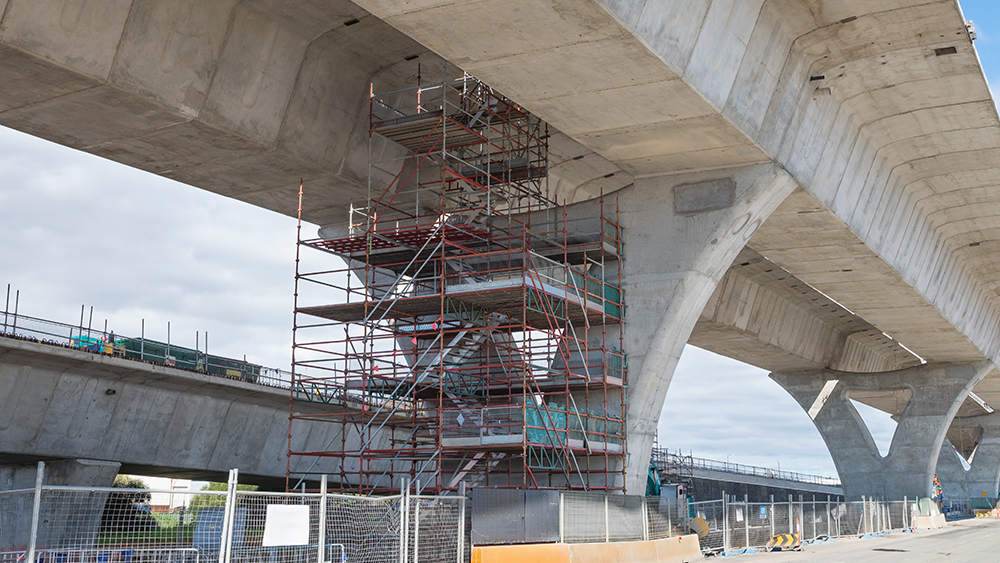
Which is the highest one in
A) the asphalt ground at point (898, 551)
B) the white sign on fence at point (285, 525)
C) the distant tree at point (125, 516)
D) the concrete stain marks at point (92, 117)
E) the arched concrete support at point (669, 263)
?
the concrete stain marks at point (92, 117)

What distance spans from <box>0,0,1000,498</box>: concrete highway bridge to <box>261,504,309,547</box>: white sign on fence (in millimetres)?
6801

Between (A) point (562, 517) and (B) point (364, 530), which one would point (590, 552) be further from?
(B) point (364, 530)

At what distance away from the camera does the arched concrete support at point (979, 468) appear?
6681 centimetres

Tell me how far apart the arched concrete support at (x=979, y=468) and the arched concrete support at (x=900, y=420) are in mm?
24077

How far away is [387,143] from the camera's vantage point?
2291cm

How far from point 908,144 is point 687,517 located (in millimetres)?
10500

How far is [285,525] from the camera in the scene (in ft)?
41.7

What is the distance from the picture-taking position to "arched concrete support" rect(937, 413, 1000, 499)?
2630 inches

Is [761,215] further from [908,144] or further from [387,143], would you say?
[387,143]

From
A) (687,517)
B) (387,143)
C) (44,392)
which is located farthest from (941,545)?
(44,392)

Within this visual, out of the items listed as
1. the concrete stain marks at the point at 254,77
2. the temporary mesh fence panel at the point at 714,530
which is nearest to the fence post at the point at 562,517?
the temporary mesh fence panel at the point at 714,530

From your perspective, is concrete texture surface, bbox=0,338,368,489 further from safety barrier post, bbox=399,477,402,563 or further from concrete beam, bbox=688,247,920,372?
concrete beam, bbox=688,247,920,372

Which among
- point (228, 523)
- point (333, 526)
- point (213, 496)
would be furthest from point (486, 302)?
point (213, 496)

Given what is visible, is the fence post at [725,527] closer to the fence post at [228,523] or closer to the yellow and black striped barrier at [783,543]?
the yellow and black striped barrier at [783,543]
